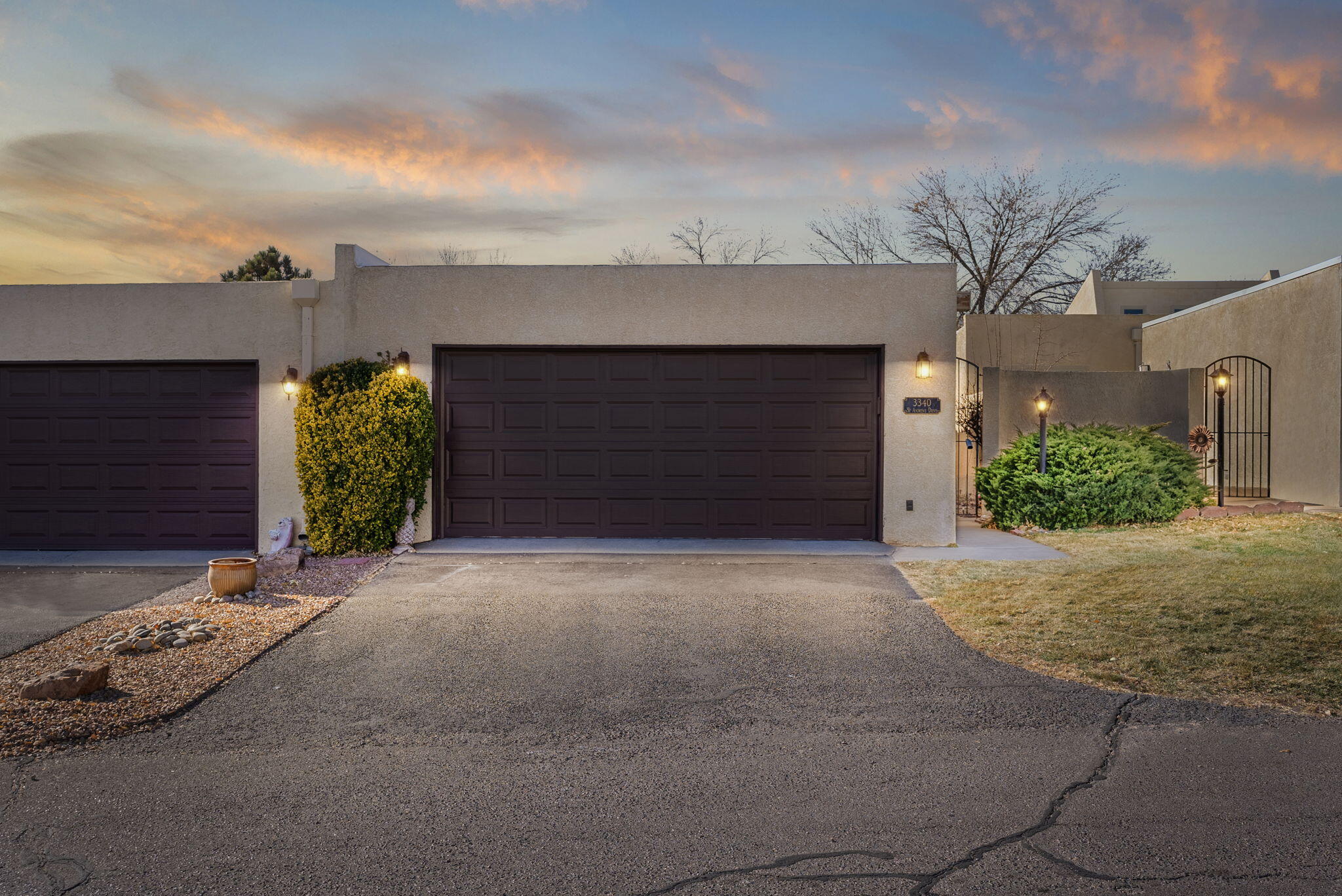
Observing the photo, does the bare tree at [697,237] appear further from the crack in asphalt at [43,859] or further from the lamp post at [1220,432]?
the crack in asphalt at [43,859]

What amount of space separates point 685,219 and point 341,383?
17.0 m

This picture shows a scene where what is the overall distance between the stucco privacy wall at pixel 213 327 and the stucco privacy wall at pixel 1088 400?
9.75 m

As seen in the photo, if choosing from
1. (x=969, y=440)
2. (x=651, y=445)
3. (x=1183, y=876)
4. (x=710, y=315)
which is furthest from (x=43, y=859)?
(x=969, y=440)

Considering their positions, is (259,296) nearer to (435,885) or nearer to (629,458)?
(629,458)

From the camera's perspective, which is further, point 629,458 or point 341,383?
point 629,458

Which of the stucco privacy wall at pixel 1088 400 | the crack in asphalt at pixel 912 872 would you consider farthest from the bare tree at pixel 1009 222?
the crack in asphalt at pixel 912 872

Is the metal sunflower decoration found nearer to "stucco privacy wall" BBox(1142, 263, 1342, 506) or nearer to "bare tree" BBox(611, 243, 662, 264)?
"stucco privacy wall" BBox(1142, 263, 1342, 506)

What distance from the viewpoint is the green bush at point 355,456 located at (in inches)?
355

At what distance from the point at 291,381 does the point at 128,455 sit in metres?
2.37

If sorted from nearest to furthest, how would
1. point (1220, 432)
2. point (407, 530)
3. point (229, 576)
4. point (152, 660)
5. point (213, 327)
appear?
1. point (152, 660)
2. point (229, 576)
3. point (407, 530)
4. point (213, 327)
5. point (1220, 432)

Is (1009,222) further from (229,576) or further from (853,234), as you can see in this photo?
(229,576)

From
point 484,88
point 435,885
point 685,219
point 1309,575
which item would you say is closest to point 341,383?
point 484,88

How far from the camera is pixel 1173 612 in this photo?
6.29 metres

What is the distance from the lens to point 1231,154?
13.0 metres
